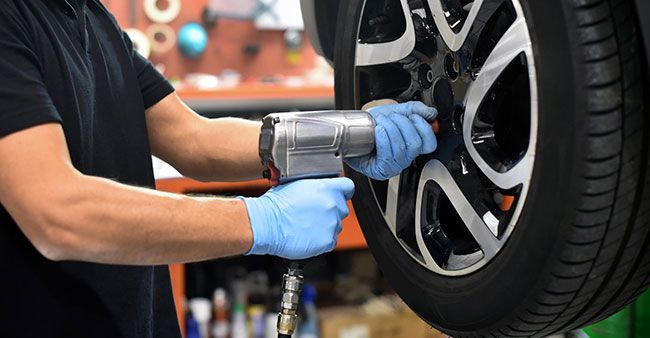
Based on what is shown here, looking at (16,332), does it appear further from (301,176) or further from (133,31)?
(133,31)

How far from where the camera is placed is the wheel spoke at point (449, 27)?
0.92m

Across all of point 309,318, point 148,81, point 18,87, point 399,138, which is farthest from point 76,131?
point 309,318

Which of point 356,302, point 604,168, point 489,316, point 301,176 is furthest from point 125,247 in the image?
point 356,302

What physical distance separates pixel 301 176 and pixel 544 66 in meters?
0.36

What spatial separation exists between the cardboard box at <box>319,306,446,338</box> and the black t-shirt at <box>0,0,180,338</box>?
1396 mm

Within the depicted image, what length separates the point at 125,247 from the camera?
0.92m

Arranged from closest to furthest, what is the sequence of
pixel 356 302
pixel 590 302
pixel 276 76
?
1. pixel 590 302
2. pixel 356 302
3. pixel 276 76

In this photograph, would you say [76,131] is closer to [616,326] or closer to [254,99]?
[616,326]

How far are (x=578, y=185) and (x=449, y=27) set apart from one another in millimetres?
313

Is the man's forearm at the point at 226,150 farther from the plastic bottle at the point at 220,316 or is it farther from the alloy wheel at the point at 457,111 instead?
the plastic bottle at the point at 220,316

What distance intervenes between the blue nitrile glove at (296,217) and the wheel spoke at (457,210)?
131mm

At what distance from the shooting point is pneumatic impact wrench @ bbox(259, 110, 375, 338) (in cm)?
94

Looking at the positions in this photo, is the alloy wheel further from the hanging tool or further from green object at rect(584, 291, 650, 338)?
green object at rect(584, 291, 650, 338)

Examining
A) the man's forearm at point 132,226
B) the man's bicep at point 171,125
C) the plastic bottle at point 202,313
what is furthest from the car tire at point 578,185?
the plastic bottle at point 202,313
